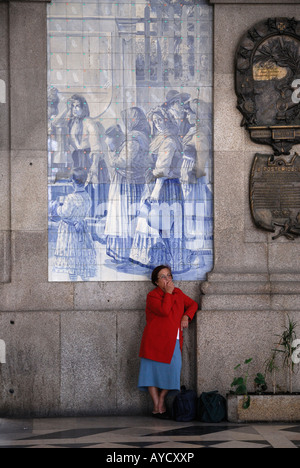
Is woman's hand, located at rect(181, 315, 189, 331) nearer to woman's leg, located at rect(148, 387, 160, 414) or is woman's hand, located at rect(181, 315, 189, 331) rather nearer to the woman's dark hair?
the woman's dark hair

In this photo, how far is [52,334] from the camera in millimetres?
10172

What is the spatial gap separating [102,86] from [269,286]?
3.40m

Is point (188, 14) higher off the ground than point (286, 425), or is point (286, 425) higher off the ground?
point (188, 14)

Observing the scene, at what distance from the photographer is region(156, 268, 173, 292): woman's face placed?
995cm

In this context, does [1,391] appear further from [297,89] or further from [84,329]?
[297,89]

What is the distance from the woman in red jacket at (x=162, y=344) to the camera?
32.2ft

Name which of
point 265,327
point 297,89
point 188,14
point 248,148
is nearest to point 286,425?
point 265,327

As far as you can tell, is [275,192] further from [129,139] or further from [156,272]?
[129,139]

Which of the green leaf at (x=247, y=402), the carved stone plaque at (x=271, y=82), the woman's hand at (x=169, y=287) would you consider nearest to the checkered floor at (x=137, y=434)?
the green leaf at (x=247, y=402)

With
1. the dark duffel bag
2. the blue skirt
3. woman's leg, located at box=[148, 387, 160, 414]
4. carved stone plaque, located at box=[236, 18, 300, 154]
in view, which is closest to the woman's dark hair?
the blue skirt

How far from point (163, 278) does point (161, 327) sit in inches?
24.2

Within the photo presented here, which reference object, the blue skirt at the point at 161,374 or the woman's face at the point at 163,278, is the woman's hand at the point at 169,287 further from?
the blue skirt at the point at 161,374

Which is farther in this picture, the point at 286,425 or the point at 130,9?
the point at 130,9

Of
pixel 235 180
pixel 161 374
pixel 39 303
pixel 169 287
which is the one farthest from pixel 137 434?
pixel 235 180
